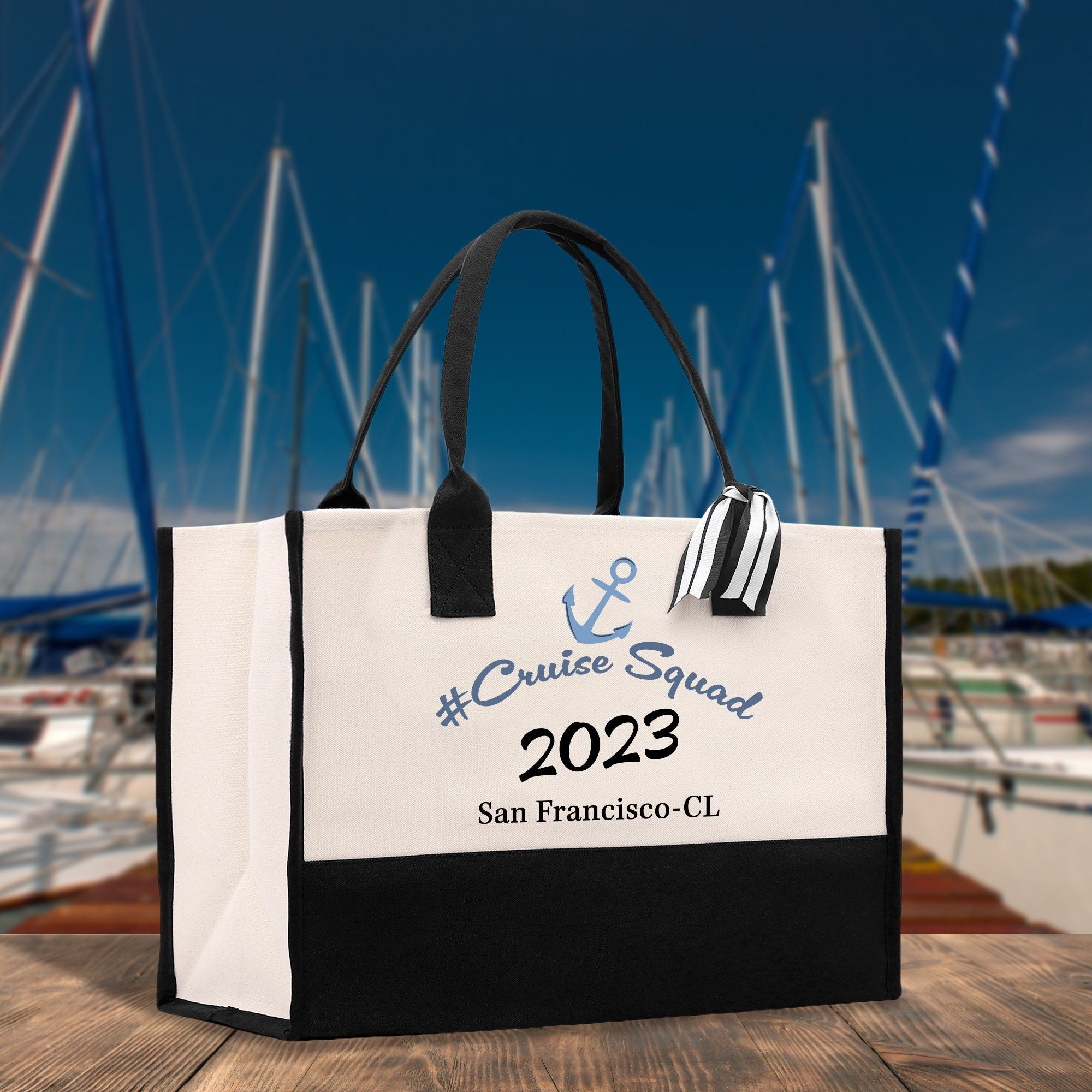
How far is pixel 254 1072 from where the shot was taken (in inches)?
25.6

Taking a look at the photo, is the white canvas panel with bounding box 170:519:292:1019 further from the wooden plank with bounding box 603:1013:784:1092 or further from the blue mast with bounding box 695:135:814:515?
the blue mast with bounding box 695:135:814:515

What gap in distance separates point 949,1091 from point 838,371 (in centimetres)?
904

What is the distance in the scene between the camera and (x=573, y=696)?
74 centimetres

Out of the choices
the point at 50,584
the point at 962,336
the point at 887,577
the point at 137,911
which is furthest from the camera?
the point at 50,584

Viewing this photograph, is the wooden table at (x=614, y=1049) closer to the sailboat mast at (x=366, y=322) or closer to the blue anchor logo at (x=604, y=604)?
the blue anchor logo at (x=604, y=604)

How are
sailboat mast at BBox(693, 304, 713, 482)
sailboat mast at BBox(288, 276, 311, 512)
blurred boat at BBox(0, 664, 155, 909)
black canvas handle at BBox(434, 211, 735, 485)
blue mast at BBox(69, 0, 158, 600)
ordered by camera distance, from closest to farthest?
black canvas handle at BBox(434, 211, 735, 485) < blurred boat at BBox(0, 664, 155, 909) < blue mast at BBox(69, 0, 158, 600) < sailboat mast at BBox(288, 276, 311, 512) < sailboat mast at BBox(693, 304, 713, 482)

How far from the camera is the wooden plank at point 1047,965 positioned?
79 centimetres

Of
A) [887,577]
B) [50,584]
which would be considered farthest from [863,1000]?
[50,584]


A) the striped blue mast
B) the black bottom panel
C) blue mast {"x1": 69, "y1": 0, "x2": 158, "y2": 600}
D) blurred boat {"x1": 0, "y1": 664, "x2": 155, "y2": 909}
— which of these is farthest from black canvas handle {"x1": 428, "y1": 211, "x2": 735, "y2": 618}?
the striped blue mast

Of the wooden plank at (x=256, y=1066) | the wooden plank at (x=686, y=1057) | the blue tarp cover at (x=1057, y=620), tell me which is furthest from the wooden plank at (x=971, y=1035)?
the blue tarp cover at (x=1057, y=620)

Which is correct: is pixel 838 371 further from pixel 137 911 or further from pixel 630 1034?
pixel 630 1034

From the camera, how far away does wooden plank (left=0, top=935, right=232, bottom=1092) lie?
0.63m

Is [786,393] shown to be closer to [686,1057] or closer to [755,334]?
[755,334]

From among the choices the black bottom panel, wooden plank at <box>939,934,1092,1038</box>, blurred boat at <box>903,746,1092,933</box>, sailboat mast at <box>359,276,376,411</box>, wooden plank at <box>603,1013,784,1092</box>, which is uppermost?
sailboat mast at <box>359,276,376,411</box>
